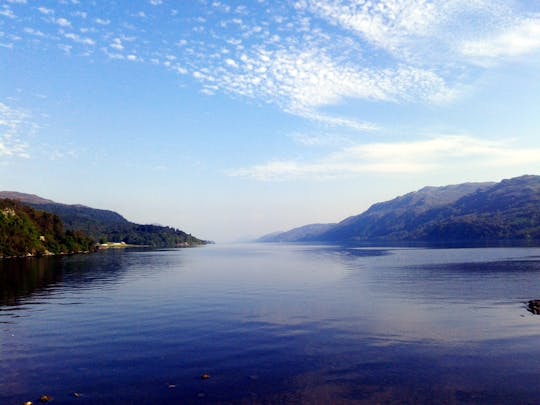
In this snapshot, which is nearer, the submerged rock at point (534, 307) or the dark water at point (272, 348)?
the dark water at point (272, 348)

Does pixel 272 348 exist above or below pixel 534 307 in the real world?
above

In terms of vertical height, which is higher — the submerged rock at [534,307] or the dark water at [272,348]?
the dark water at [272,348]

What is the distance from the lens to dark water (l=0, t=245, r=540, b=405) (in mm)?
32344

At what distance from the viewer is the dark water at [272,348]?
3234cm

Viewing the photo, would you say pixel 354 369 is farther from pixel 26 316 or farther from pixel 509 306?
pixel 26 316

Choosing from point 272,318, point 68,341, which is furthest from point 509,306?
point 68,341

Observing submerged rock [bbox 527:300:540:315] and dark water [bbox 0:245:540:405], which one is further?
submerged rock [bbox 527:300:540:315]

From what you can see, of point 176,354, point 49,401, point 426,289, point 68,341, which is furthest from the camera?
point 426,289

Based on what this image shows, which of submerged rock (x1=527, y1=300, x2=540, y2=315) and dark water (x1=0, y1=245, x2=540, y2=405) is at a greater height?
dark water (x1=0, y1=245, x2=540, y2=405)

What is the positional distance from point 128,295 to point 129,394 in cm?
5839

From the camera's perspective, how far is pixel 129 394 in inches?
1247

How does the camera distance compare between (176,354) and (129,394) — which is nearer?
(129,394)

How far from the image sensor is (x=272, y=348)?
44.4 meters

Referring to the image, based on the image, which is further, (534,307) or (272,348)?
(534,307)
